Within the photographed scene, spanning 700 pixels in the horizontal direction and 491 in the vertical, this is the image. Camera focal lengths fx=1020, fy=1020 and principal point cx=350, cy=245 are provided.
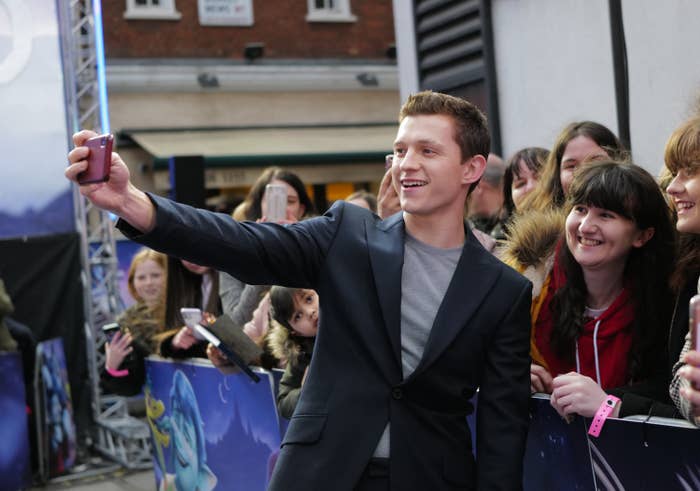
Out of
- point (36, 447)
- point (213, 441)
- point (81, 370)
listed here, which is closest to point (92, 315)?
point (81, 370)

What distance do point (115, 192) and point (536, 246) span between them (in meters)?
1.69

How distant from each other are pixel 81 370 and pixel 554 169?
6801mm

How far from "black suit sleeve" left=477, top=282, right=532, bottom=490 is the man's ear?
0.37 metres

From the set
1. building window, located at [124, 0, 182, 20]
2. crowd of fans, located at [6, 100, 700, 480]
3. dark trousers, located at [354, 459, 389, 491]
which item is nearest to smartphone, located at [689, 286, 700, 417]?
crowd of fans, located at [6, 100, 700, 480]

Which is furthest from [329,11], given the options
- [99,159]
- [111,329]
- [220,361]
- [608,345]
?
[99,159]

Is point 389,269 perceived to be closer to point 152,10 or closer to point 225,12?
point 152,10

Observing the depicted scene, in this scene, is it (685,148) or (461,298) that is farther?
(685,148)

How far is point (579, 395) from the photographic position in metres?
2.95

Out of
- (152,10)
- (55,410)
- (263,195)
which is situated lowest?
(55,410)

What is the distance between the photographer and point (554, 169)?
4531 millimetres


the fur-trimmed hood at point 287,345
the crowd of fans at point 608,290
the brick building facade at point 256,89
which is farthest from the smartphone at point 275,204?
the brick building facade at point 256,89

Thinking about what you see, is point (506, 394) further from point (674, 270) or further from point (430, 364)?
point (674, 270)

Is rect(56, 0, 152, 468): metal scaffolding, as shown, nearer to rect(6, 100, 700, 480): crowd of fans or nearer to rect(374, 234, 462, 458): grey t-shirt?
rect(6, 100, 700, 480): crowd of fans

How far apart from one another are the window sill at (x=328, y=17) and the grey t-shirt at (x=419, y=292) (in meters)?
18.7
